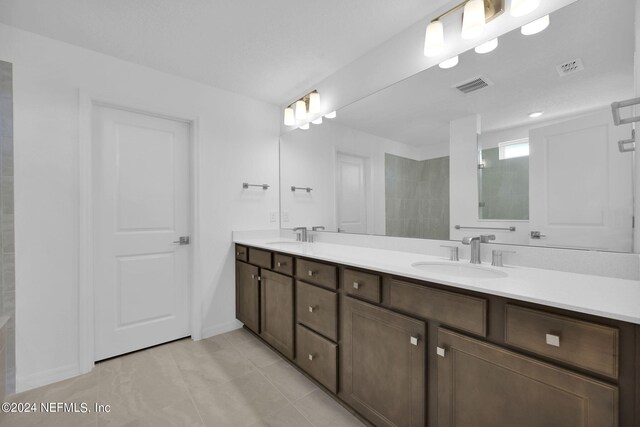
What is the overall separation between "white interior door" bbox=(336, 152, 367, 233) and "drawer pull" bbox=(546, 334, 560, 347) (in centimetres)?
142

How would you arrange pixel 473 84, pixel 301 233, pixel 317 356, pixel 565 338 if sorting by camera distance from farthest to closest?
pixel 301 233 → pixel 317 356 → pixel 473 84 → pixel 565 338

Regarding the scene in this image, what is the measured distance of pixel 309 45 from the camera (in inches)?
78.1

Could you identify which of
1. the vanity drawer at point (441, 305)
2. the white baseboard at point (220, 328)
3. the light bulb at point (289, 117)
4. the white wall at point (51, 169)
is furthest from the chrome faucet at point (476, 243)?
the white wall at point (51, 169)

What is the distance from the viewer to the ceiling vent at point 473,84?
1.45 meters

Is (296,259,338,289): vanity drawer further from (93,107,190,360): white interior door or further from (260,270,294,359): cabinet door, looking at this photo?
(93,107,190,360): white interior door

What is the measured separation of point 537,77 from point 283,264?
5.82ft

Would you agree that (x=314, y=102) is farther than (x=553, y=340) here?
Yes

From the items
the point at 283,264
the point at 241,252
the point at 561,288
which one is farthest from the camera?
the point at 241,252

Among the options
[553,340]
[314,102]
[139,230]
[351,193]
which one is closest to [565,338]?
[553,340]

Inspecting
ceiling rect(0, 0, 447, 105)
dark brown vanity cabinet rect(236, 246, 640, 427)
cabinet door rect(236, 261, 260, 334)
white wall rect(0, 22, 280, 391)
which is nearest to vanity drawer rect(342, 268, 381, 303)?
dark brown vanity cabinet rect(236, 246, 640, 427)

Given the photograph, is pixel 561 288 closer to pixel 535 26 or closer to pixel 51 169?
pixel 535 26

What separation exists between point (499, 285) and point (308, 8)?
1791 millimetres

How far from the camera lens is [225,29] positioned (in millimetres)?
1821

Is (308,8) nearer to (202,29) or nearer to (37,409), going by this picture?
(202,29)
